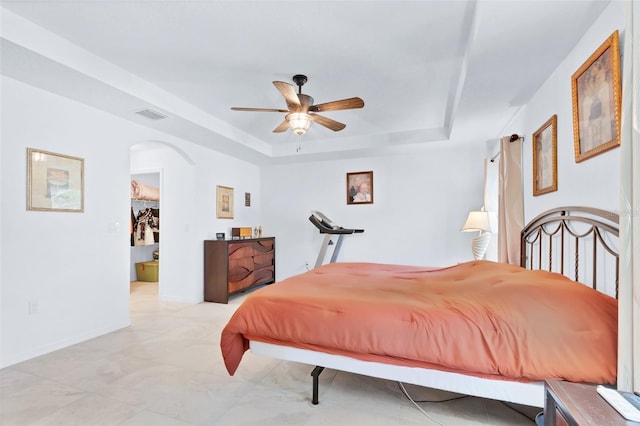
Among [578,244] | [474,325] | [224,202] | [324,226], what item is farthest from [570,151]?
[224,202]

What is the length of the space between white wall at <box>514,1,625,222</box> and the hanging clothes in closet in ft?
21.0

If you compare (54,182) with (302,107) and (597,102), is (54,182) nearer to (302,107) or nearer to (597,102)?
(302,107)

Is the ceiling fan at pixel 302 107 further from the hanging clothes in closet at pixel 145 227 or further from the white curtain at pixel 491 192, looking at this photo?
the hanging clothes in closet at pixel 145 227

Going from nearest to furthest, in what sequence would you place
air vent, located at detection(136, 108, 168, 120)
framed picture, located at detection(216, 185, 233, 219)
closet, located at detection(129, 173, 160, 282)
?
air vent, located at detection(136, 108, 168, 120) < framed picture, located at detection(216, 185, 233, 219) < closet, located at detection(129, 173, 160, 282)

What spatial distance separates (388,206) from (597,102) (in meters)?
3.50

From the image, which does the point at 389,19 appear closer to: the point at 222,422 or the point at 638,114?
the point at 638,114

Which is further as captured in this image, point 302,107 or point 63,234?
point 63,234

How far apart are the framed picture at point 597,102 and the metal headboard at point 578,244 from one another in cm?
37

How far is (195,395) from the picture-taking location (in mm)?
2018

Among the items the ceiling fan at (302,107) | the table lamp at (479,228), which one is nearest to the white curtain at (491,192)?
the table lamp at (479,228)

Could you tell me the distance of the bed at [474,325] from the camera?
1394 mm

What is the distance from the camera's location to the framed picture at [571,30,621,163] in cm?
146

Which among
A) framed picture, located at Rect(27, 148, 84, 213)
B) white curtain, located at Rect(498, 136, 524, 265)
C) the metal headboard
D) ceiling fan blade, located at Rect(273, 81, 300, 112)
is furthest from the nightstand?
framed picture, located at Rect(27, 148, 84, 213)

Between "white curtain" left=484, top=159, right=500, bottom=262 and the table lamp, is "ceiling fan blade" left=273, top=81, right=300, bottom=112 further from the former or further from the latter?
"white curtain" left=484, top=159, right=500, bottom=262
